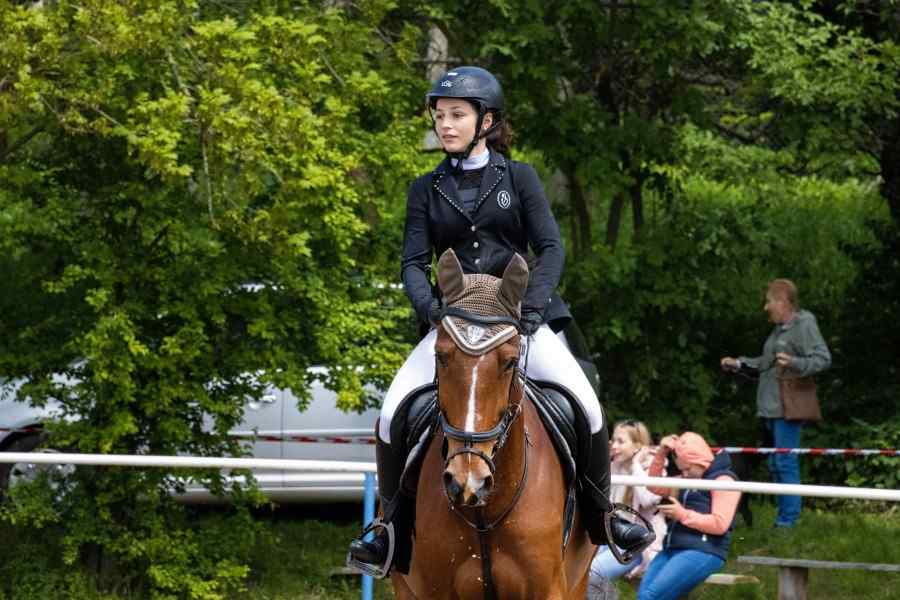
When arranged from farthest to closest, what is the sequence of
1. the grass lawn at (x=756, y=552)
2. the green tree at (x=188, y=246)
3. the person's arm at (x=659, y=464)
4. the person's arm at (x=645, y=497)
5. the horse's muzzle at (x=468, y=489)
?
the grass lawn at (x=756, y=552) → the green tree at (x=188, y=246) → the person's arm at (x=659, y=464) → the person's arm at (x=645, y=497) → the horse's muzzle at (x=468, y=489)

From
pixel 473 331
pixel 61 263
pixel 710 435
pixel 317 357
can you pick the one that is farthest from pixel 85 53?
pixel 710 435

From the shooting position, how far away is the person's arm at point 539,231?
6402 mm

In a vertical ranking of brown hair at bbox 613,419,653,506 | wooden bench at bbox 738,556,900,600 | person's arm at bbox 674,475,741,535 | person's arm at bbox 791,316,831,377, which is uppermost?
person's arm at bbox 791,316,831,377

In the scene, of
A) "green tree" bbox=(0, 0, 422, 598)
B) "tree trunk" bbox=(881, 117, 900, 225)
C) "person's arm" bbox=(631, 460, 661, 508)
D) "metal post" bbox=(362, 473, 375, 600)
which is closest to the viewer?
"metal post" bbox=(362, 473, 375, 600)

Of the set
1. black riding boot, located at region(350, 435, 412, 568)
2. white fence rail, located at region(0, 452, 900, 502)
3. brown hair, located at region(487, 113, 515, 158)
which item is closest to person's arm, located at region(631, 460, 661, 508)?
white fence rail, located at region(0, 452, 900, 502)

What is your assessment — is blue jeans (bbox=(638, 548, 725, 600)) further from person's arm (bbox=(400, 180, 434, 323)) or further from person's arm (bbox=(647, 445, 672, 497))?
person's arm (bbox=(400, 180, 434, 323))

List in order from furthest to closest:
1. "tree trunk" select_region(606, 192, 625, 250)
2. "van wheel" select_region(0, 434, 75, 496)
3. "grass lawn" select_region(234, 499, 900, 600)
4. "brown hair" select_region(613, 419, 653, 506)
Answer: "tree trunk" select_region(606, 192, 625, 250) → "van wheel" select_region(0, 434, 75, 496) → "grass lawn" select_region(234, 499, 900, 600) → "brown hair" select_region(613, 419, 653, 506)

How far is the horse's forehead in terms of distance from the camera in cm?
565

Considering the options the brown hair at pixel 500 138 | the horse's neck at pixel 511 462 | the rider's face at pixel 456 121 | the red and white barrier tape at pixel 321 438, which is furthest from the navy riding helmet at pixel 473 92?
the red and white barrier tape at pixel 321 438

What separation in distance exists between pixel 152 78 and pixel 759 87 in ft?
18.0

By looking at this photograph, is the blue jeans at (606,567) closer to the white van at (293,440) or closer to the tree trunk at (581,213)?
the white van at (293,440)

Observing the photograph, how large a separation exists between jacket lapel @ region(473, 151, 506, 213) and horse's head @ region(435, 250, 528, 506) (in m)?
0.71

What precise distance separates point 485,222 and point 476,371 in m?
1.12

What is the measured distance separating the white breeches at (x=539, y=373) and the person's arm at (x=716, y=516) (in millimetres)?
2884
